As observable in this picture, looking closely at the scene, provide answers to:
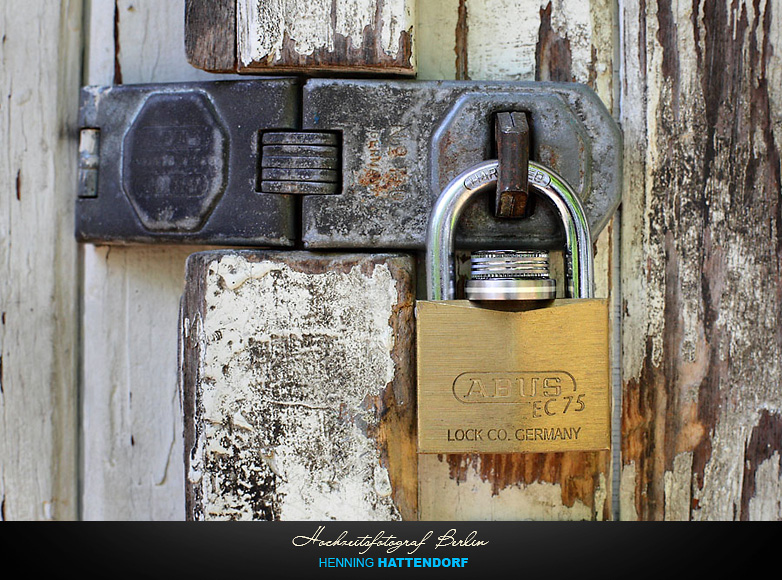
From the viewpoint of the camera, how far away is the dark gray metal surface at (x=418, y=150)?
50 centimetres

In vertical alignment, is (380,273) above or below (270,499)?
above

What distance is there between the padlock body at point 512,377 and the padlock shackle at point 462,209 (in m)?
0.02

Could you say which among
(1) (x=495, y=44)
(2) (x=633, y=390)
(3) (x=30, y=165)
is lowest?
(2) (x=633, y=390)

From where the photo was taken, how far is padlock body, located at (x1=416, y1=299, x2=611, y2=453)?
481 millimetres

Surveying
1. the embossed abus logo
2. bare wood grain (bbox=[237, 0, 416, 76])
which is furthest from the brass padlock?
bare wood grain (bbox=[237, 0, 416, 76])

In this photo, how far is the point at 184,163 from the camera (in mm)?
523

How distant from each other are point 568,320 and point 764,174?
23 centimetres

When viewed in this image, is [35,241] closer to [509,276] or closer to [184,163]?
[184,163]

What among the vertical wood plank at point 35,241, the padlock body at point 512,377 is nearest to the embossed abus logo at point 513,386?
the padlock body at point 512,377

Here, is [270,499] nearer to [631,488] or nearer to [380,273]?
[380,273]

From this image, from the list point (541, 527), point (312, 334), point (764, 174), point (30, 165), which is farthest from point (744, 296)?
point (30, 165)

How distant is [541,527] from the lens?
1.77ft

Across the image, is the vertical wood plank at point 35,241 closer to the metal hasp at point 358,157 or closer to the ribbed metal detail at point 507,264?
the metal hasp at point 358,157

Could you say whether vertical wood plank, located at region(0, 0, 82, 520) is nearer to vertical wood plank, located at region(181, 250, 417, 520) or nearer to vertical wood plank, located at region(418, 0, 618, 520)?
vertical wood plank, located at region(181, 250, 417, 520)
